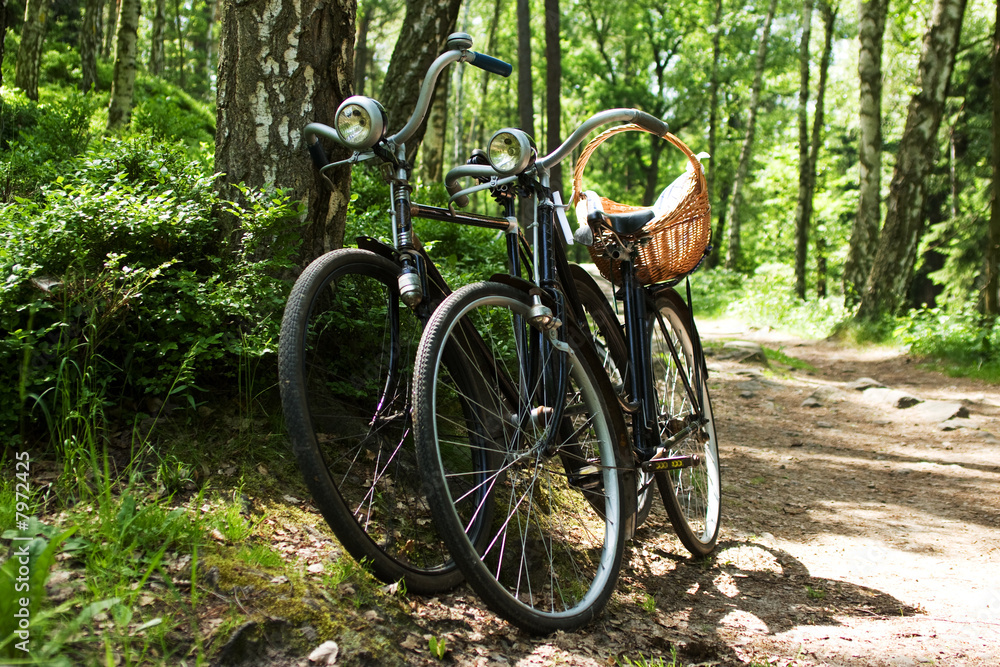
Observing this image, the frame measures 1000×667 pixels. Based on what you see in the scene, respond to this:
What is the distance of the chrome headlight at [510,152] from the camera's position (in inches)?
97.9

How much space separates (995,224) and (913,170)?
1767 millimetres

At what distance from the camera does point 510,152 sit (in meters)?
2.53

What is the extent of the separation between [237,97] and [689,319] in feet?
8.15

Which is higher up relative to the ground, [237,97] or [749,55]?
[749,55]

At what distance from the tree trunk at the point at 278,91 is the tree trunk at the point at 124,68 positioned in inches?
259

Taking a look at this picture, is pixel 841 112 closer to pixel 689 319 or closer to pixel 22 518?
pixel 689 319

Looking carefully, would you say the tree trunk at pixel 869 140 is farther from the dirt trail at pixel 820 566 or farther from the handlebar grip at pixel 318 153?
the handlebar grip at pixel 318 153

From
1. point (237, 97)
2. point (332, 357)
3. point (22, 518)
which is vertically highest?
point (237, 97)

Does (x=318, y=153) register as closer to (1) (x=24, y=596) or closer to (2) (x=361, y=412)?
(2) (x=361, y=412)

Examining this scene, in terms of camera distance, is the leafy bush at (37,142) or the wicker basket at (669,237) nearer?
the wicker basket at (669,237)

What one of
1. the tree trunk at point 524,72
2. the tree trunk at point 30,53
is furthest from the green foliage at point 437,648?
the tree trunk at point 524,72

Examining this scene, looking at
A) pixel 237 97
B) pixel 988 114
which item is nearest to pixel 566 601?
pixel 237 97

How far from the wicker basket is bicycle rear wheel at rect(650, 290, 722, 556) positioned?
0.24 meters

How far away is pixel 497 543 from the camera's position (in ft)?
9.12
